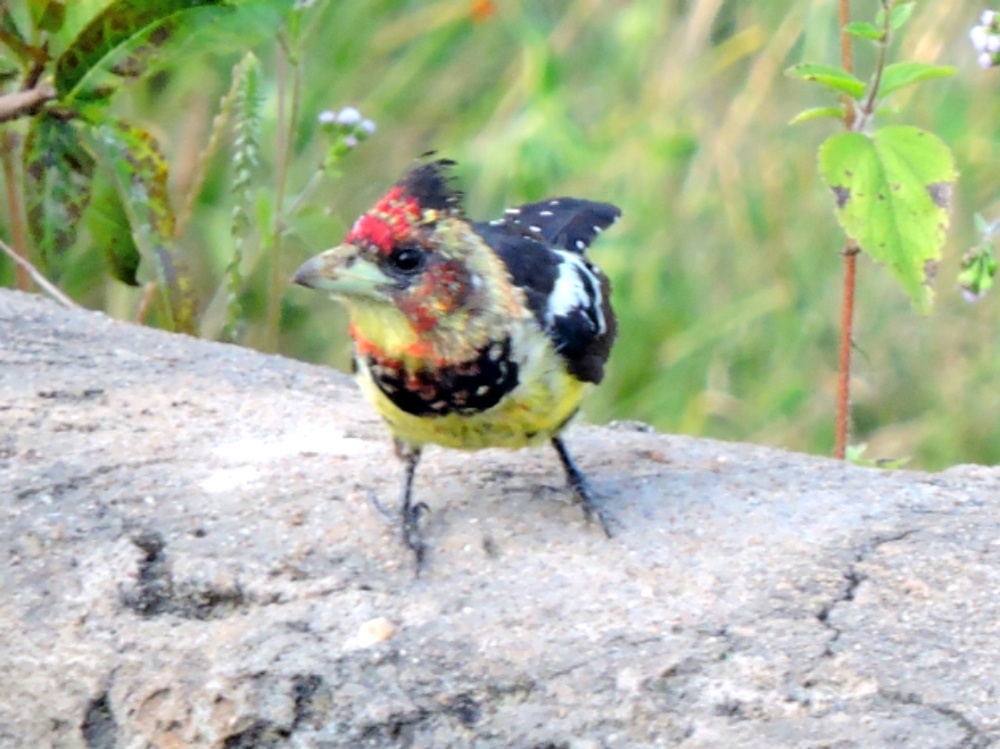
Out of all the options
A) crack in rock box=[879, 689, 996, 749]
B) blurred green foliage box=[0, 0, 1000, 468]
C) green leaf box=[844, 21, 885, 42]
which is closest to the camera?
crack in rock box=[879, 689, 996, 749]

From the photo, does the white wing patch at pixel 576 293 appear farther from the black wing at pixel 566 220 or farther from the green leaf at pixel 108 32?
the green leaf at pixel 108 32

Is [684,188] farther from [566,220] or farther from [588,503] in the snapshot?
[588,503]

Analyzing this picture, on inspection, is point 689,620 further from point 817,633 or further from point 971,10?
point 971,10

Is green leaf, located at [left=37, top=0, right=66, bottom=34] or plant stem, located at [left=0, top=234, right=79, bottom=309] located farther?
plant stem, located at [left=0, top=234, right=79, bottom=309]

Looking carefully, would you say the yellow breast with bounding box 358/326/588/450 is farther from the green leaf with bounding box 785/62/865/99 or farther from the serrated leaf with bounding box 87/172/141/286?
the serrated leaf with bounding box 87/172/141/286

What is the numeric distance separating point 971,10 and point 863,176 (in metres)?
2.28

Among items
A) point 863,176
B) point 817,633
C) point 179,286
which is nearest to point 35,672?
point 817,633

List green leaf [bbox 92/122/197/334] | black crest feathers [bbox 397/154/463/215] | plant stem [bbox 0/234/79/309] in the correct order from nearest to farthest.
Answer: black crest feathers [bbox 397/154/463/215] → green leaf [bbox 92/122/197/334] → plant stem [bbox 0/234/79/309]

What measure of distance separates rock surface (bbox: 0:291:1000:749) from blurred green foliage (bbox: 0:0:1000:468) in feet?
5.77

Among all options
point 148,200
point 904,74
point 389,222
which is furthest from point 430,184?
point 148,200

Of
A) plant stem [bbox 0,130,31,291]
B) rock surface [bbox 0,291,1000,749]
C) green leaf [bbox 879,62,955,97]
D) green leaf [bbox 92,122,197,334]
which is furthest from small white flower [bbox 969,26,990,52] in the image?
plant stem [bbox 0,130,31,291]

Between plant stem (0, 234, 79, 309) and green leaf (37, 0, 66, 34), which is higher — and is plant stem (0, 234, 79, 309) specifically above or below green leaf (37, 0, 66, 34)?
below

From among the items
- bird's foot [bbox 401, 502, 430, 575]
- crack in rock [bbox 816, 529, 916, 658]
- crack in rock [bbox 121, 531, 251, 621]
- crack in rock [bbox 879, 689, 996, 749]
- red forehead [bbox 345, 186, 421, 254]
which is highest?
red forehead [bbox 345, 186, 421, 254]

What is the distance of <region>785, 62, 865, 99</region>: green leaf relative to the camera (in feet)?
9.93
